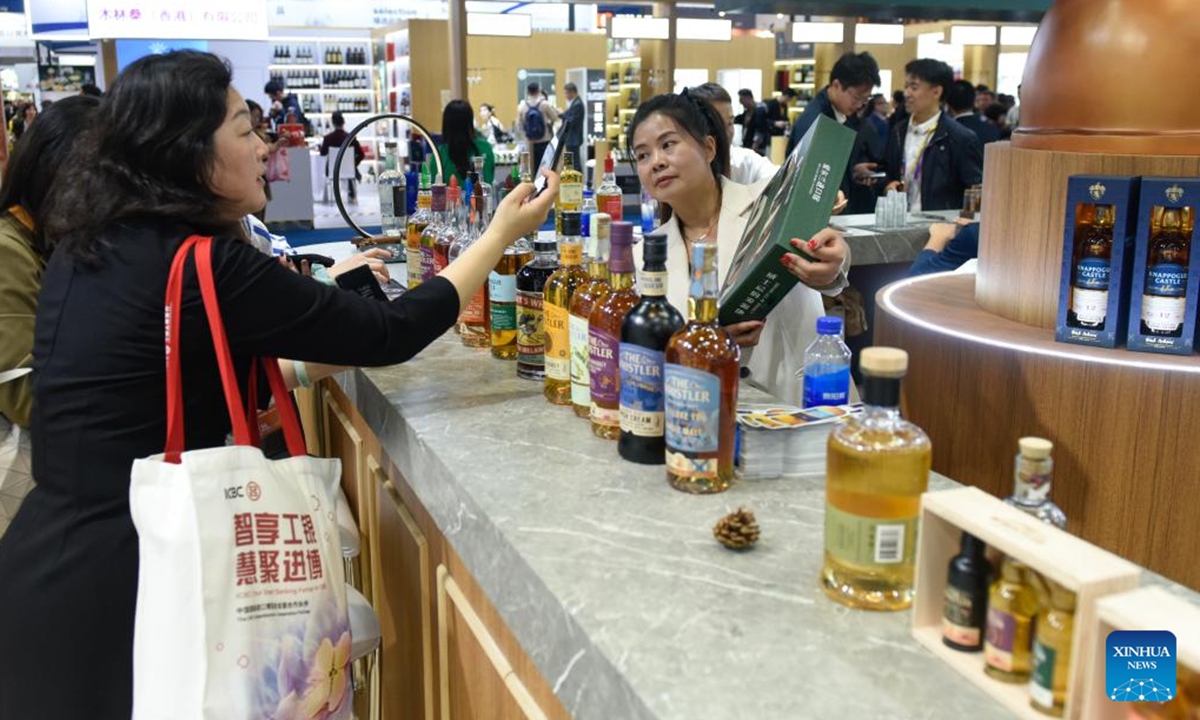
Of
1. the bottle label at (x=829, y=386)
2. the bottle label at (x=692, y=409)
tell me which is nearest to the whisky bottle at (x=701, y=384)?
the bottle label at (x=692, y=409)

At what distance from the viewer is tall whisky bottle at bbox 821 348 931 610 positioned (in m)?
1.03

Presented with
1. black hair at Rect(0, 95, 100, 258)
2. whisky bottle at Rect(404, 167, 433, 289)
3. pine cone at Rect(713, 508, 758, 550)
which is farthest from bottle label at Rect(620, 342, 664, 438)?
black hair at Rect(0, 95, 100, 258)

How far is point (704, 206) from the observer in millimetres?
2545

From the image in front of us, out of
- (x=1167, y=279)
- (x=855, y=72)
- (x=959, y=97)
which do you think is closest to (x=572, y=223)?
(x=1167, y=279)

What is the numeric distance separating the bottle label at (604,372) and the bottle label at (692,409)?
18cm

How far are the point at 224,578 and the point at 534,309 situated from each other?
78 cm

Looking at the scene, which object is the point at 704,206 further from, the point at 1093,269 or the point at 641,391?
the point at 641,391

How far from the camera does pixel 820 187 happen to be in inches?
62.9

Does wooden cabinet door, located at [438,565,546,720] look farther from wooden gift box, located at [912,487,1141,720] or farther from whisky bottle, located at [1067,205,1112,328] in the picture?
whisky bottle, located at [1067,205,1112,328]

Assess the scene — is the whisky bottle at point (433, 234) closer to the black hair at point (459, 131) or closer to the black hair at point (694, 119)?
the black hair at point (694, 119)

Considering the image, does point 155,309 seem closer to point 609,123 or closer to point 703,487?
point 703,487

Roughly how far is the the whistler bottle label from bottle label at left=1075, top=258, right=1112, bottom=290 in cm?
89

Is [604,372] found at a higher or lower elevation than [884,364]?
lower

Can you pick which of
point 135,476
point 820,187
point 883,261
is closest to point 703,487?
point 820,187
